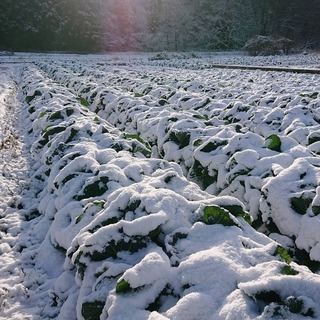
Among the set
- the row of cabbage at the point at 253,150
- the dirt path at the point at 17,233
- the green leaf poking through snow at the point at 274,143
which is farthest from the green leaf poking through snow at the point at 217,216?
the green leaf poking through snow at the point at 274,143

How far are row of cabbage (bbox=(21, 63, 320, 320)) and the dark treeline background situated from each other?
41059 millimetres

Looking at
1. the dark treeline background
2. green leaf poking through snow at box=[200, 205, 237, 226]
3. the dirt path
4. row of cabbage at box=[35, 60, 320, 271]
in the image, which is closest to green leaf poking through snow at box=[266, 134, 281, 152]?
row of cabbage at box=[35, 60, 320, 271]

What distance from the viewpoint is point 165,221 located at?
2658mm

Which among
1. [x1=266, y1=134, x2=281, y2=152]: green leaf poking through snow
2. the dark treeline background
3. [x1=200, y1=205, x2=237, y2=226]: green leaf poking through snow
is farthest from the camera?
the dark treeline background

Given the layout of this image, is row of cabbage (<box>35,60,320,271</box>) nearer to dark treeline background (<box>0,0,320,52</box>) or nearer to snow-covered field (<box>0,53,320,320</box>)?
snow-covered field (<box>0,53,320,320</box>)

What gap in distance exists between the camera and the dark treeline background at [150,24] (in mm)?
41312

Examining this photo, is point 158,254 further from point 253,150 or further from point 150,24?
point 150,24

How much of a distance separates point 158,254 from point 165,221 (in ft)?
1.25

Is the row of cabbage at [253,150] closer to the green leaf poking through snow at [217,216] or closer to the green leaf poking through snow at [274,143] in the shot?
the green leaf poking through snow at [274,143]

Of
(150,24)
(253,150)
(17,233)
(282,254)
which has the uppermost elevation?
(150,24)

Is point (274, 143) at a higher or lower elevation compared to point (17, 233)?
higher

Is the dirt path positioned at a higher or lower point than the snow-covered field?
lower

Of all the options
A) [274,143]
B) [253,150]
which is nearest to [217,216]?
[253,150]

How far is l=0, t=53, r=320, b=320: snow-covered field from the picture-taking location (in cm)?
204
